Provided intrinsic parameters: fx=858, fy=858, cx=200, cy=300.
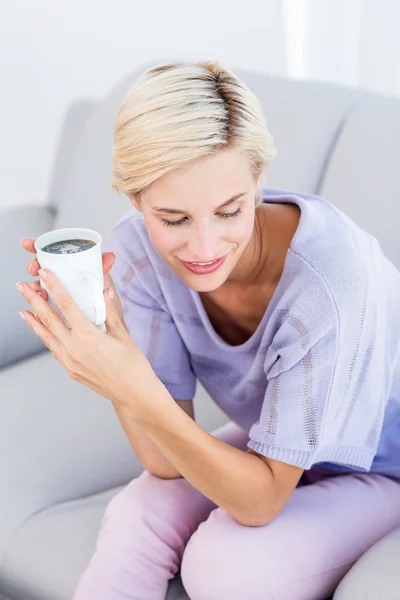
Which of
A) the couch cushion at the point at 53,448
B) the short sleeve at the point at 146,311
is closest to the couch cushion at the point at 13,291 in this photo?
the couch cushion at the point at 53,448

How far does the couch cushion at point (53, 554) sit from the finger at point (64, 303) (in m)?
0.45

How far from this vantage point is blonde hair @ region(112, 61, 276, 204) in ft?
3.56

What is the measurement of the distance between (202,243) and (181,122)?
0.17 m

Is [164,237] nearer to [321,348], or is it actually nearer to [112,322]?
[112,322]

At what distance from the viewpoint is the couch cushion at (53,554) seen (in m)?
1.34

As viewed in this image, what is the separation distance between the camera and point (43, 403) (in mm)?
1747

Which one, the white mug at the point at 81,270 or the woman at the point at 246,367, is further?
the woman at the point at 246,367

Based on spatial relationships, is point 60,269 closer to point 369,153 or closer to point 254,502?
point 254,502

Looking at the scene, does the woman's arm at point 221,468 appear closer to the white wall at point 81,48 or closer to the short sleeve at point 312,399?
the short sleeve at point 312,399

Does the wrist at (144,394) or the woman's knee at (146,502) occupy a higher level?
the wrist at (144,394)

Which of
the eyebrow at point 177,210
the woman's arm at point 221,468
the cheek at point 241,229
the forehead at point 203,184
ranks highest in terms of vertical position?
the forehead at point 203,184

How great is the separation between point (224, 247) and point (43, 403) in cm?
72

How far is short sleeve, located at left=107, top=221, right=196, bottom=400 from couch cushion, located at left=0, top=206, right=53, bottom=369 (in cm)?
51

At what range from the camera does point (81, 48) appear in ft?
9.32
